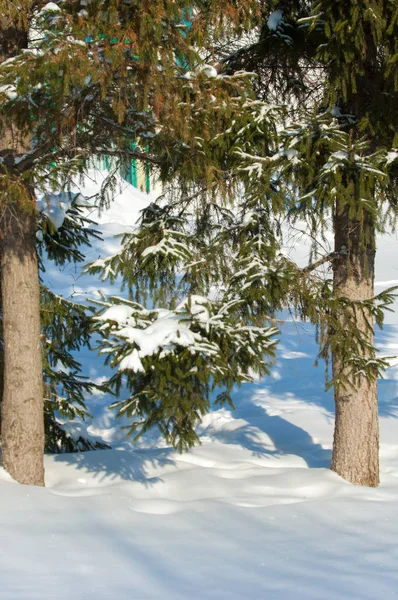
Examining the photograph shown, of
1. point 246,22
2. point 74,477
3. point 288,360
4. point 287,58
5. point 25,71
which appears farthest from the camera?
point 288,360

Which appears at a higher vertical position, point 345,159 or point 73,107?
point 73,107

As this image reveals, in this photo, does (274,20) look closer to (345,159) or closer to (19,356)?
(345,159)

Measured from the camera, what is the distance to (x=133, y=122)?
6.71m

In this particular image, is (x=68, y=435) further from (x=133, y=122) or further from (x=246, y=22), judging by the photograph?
(x=246, y=22)

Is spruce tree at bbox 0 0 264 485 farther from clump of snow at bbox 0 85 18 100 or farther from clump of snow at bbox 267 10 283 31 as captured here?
clump of snow at bbox 267 10 283 31

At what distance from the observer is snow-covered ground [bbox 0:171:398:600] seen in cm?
445

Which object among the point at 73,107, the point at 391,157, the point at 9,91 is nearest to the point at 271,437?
the point at 391,157

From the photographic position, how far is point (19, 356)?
21.6ft

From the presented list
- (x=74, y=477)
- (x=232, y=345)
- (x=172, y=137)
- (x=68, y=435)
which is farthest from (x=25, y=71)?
(x=68, y=435)

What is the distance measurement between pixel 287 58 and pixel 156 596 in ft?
20.9

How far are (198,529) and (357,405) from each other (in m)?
2.65

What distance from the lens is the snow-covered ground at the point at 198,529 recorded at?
4.45 meters

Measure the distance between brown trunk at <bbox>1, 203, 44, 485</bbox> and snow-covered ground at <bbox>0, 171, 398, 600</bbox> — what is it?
296mm

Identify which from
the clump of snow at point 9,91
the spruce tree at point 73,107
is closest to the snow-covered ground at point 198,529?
the spruce tree at point 73,107
